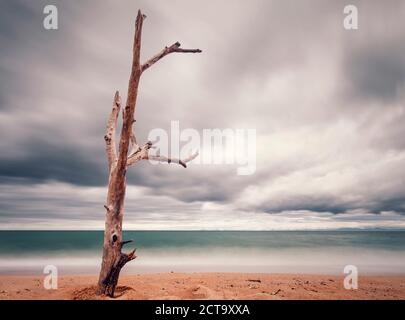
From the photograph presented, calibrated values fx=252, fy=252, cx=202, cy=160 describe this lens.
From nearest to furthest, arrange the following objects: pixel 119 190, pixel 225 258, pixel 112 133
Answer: pixel 119 190
pixel 112 133
pixel 225 258

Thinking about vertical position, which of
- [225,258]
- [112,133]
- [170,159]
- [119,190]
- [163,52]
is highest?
[163,52]

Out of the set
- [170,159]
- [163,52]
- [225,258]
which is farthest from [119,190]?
[225,258]

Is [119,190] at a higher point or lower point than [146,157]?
lower

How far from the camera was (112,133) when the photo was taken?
6.94 meters

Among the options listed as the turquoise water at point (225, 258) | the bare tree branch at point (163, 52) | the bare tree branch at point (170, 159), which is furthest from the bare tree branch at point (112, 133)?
the turquoise water at point (225, 258)

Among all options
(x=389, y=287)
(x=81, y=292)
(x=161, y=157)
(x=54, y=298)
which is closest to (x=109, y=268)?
(x=81, y=292)

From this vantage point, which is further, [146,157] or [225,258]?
[225,258]

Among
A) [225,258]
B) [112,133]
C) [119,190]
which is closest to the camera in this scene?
[119,190]

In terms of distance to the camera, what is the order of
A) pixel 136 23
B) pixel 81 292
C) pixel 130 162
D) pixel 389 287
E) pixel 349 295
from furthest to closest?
pixel 389 287
pixel 349 295
pixel 130 162
pixel 81 292
pixel 136 23

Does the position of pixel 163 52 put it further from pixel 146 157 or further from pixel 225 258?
pixel 225 258

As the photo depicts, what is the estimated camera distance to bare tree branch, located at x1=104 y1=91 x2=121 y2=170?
6.70 metres
